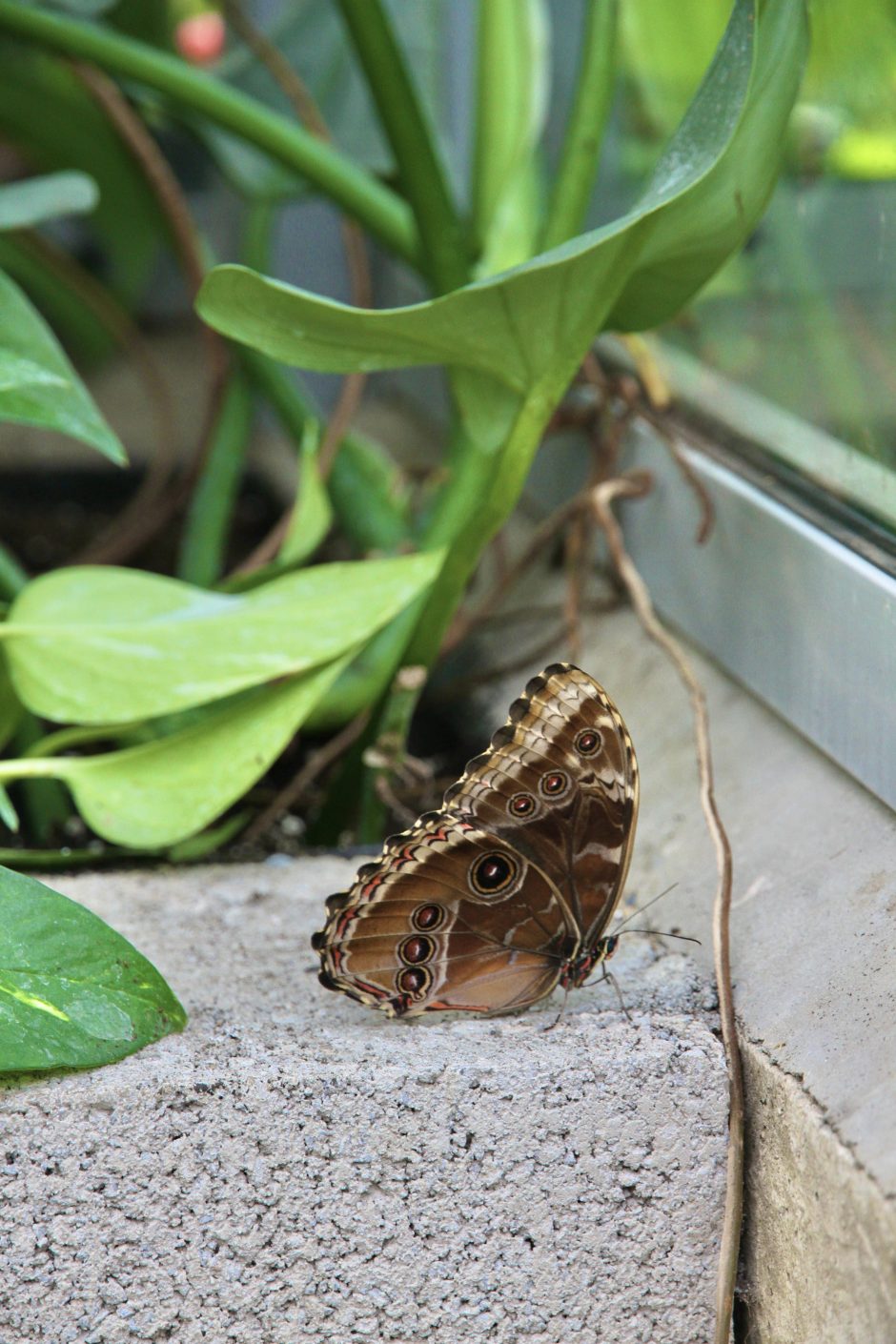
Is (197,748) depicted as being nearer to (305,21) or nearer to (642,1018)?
(642,1018)

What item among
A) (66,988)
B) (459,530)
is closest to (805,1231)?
(66,988)

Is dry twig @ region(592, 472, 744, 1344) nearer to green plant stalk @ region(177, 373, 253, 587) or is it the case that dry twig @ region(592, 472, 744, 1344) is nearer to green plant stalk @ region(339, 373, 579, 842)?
green plant stalk @ region(339, 373, 579, 842)

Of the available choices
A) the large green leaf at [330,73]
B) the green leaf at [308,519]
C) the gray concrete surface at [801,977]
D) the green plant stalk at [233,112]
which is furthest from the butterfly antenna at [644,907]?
the large green leaf at [330,73]

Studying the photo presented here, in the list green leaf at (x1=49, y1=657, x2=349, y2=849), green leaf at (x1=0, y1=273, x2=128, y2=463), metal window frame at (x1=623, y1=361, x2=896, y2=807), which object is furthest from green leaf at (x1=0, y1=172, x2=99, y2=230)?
metal window frame at (x1=623, y1=361, x2=896, y2=807)

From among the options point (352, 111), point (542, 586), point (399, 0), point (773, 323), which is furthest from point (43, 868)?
point (399, 0)

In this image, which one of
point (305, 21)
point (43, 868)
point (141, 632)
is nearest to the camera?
point (141, 632)

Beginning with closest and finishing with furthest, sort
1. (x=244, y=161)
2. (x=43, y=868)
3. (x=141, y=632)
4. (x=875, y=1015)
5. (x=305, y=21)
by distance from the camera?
(x=875, y=1015) < (x=141, y=632) < (x=43, y=868) < (x=244, y=161) < (x=305, y=21)
